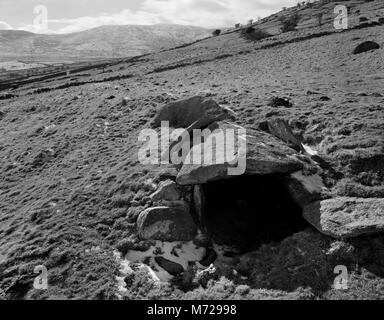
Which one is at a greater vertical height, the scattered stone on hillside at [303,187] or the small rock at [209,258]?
the scattered stone on hillside at [303,187]

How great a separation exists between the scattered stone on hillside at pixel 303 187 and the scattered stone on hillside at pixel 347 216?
601 millimetres

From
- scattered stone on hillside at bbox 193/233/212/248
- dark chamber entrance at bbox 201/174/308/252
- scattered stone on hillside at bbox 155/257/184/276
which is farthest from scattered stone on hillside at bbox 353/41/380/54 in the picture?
scattered stone on hillside at bbox 155/257/184/276

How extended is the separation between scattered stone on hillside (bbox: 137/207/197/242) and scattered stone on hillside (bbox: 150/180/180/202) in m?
1.01

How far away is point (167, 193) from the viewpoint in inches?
789

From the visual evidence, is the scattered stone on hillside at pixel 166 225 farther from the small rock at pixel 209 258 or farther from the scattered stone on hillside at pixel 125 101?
the scattered stone on hillside at pixel 125 101

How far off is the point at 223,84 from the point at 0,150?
2303 cm

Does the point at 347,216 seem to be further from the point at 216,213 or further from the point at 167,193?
the point at 167,193

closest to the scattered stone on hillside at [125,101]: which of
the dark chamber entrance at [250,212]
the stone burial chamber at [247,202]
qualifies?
the stone burial chamber at [247,202]

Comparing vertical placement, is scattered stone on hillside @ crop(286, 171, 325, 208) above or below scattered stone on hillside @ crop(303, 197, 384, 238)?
above

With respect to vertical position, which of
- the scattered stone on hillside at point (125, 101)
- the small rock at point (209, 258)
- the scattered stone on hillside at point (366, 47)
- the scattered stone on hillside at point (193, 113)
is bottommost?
the small rock at point (209, 258)

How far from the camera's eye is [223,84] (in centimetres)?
4338

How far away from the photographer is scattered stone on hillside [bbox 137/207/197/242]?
59.7 ft

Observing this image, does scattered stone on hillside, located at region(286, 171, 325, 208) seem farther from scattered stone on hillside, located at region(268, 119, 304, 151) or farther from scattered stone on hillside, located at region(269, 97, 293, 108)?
scattered stone on hillside, located at region(269, 97, 293, 108)

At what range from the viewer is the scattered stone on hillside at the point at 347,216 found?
50.6ft
